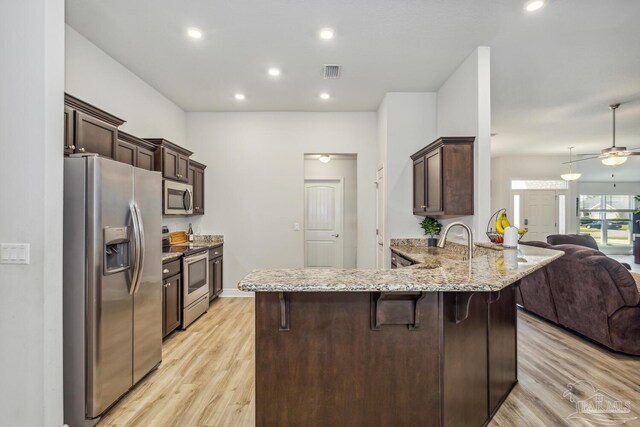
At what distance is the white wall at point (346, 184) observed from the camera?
7000 mm

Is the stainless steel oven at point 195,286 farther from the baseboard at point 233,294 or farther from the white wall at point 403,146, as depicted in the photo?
the white wall at point 403,146

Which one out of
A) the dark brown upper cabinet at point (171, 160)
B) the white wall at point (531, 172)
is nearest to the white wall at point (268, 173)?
the dark brown upper cabinet at point (171, 160)

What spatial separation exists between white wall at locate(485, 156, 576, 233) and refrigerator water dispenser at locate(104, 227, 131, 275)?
9.16 metres

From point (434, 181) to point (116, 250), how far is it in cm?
312

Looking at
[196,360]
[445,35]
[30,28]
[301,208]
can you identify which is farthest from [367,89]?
[196,360]

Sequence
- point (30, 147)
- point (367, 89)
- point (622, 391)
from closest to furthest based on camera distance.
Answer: point (30, 147) → point (622, 391) → point (367, 89)

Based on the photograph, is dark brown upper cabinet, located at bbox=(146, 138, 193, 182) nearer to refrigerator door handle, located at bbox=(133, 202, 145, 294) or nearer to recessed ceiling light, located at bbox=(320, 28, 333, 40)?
refrigerator door handle, located at bbox=(133, 202, 145, 294)

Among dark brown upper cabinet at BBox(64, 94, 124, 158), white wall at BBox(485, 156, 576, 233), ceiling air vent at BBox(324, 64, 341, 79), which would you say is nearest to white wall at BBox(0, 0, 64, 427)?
dark brown upper cabinet at BBox(64, 94, 124, 158)

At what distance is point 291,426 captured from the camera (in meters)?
1.66

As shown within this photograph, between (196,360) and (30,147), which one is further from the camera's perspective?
(196,360)

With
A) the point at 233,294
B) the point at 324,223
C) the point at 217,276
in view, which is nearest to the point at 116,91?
the point at 217,276

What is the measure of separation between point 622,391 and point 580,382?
0.82 feet

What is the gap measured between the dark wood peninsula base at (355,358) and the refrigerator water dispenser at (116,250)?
121cm

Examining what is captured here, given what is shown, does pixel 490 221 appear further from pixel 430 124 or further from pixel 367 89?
pixel 367 89
